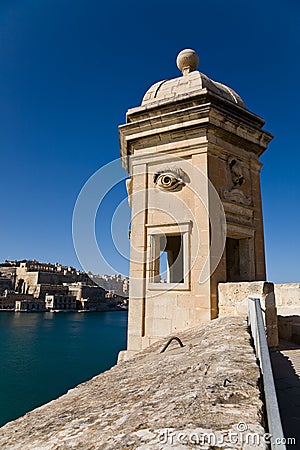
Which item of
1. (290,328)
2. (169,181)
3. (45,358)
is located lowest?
(45,358)

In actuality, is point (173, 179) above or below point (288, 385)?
above

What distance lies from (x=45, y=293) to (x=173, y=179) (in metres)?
80.8

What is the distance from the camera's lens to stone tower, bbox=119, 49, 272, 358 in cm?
573

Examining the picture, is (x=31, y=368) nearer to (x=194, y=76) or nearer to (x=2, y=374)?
(x=2, y=374)

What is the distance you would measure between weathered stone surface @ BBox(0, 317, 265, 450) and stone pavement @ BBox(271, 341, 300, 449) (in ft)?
1.74

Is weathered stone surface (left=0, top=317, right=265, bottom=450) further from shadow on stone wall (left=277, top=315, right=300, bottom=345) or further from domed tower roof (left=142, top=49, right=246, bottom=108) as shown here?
domed tower roof (left=142, top=49, right=246, bottom=108)

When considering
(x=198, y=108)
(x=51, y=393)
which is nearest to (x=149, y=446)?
(x=198, y=108)

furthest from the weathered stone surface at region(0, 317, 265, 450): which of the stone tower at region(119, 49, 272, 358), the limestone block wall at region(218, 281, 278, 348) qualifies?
the stone tower at region(119, 49, 272, 358)

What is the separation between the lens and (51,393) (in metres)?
20.2

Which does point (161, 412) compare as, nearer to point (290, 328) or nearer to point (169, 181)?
point (290, 328)

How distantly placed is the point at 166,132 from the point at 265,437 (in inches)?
234

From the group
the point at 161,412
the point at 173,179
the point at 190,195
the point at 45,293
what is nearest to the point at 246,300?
the point at 190,195

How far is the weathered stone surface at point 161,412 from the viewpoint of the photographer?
1.12 meters

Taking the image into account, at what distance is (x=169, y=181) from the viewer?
6.21 meters
